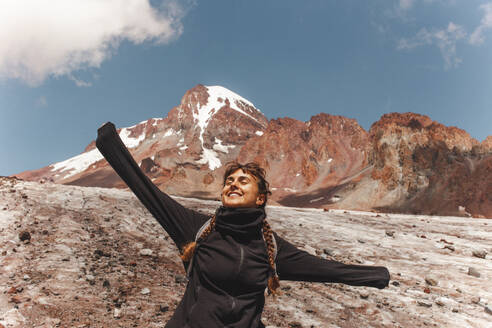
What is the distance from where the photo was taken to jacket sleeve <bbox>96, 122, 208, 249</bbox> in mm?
2090

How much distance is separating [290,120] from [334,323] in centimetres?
10372

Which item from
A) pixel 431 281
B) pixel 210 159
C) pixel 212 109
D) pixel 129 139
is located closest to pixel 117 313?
pixel 431 281

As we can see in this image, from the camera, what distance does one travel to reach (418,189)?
4822 cm

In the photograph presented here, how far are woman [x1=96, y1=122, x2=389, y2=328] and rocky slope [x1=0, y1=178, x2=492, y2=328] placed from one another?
2577 millimetres

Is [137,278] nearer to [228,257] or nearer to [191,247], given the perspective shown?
[191,247]

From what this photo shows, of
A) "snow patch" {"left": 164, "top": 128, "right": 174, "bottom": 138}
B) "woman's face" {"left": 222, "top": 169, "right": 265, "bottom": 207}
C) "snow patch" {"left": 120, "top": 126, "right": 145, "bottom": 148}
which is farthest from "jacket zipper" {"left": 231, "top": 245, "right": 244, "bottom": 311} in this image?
"snow patch" {"left": 120, "top": 126, "right": 145, "bottom": 148}

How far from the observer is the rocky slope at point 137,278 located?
429 centimetres

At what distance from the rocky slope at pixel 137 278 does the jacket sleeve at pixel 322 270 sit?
2680mm

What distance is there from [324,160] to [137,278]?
276ft

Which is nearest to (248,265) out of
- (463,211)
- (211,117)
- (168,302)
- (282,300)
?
(168,302)

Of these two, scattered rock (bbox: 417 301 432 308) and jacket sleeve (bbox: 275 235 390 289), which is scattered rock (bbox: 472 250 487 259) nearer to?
scattered rock (bbox: 417 301 432 308)

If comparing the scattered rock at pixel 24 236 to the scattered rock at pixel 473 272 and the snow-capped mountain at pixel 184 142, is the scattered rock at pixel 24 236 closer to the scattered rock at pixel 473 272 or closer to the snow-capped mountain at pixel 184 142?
the scattered rock at pixel 473 272

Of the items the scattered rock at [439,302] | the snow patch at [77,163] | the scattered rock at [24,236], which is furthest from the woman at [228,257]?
the snow patch at [77,163]

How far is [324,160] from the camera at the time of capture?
85.6 metres
